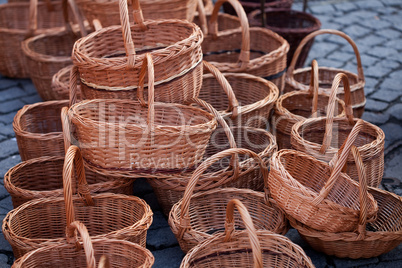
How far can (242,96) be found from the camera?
370cm

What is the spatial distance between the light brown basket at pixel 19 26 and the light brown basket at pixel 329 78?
2100mm

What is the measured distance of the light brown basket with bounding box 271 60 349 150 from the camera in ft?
10.7

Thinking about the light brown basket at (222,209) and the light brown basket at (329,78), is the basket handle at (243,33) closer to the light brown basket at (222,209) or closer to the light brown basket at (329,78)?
the light brown basket at (329,78)

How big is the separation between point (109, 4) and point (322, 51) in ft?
8.52

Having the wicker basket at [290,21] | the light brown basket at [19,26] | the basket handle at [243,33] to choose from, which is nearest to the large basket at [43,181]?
the basket handle at [243,33]

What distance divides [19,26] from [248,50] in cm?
280

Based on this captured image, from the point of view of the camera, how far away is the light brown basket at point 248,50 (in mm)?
3545

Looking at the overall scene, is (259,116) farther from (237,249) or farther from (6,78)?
(6,78)

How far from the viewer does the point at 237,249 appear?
2439 millimetres

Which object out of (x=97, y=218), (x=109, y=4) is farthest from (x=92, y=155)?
(x=109, y=4)

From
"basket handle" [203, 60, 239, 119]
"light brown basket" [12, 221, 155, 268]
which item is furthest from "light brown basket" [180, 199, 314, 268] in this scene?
"basket handle" [203, 60, 239, 119]

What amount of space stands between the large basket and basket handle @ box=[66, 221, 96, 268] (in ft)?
1.64

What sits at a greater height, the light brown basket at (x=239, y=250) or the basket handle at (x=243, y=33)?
the basket handle at (x=243, y=33)

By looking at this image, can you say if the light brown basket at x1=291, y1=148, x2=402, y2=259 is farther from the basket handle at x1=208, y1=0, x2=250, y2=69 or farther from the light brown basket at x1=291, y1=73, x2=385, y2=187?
the basket handle at x1=208, y1=0, x2=250, y2=69
